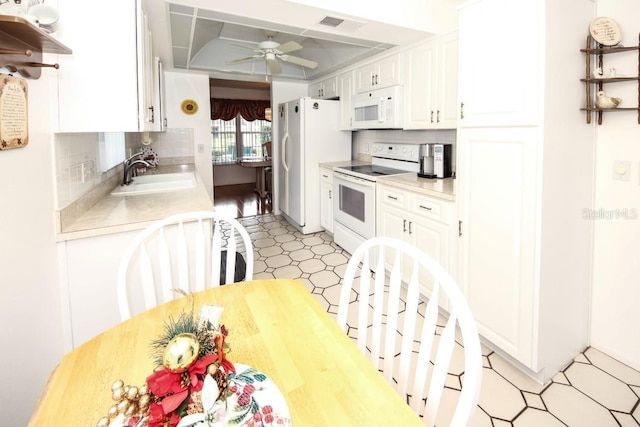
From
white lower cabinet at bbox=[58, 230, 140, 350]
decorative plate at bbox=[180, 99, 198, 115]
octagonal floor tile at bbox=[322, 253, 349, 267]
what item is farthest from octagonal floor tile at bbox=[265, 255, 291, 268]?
decorative plate at bbox=[180, 99, 198, 115]

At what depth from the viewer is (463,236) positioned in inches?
83.7

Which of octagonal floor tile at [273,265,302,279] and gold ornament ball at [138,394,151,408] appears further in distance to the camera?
octagonal floor tile at [273,265,302,279]

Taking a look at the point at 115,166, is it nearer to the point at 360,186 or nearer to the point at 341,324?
the point at 360,186

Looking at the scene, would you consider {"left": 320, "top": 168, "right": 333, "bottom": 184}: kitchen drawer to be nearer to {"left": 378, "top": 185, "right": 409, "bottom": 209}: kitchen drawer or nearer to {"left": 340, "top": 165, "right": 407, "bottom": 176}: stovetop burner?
{"left": 340, "top": 165, "right": 407, "bottom": 176}: stovetop burner

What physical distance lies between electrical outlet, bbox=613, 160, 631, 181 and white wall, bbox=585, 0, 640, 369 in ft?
0.05

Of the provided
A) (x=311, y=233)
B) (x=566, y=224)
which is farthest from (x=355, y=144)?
(x=566, y=224)

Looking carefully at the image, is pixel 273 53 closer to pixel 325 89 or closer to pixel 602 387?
pixel 325 89

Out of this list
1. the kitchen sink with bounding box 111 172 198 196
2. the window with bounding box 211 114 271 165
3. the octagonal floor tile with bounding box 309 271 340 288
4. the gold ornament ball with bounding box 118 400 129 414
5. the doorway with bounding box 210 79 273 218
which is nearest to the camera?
the gold ornament ball with bounding box 118 400 129 414

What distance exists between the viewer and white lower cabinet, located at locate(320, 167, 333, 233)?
4199 millimetres

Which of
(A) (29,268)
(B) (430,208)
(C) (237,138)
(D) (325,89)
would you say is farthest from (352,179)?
(C) (237,138)

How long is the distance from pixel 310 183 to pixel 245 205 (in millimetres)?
2324

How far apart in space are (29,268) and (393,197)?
7.77ft

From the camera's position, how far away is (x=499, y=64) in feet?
5.91

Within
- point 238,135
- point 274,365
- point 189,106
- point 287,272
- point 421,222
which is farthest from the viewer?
point 238,135
